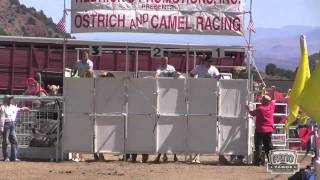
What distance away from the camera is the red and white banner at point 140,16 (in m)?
17.7

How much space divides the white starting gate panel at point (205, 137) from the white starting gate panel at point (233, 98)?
0.36 m

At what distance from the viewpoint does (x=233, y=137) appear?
17266 millimetres

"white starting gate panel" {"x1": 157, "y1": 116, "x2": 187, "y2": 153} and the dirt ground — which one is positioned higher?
"white starting gate panel" {"x1": 157, "y1": 116, "x2": 187, "y2": 153}

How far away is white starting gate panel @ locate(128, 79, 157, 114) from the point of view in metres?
17.2

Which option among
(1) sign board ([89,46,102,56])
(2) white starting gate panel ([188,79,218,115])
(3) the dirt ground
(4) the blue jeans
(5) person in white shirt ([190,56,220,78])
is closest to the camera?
(3) the dirt ground

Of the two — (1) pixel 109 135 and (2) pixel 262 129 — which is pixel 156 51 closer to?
(1) pixel 109 135

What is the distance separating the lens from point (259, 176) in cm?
1472

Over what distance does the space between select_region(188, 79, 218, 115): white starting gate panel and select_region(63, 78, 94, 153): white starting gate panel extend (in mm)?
2340

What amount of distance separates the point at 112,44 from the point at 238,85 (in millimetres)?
6511

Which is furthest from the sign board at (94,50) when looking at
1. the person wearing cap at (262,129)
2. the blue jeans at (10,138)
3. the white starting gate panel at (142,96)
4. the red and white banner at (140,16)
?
the person wearing cap at (262,129)

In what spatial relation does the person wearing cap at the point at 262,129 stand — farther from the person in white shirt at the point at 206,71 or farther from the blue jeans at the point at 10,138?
the blue jeans at the point at 10,138

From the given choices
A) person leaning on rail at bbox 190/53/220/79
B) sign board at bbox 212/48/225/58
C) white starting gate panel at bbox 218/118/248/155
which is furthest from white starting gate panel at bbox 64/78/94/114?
white starting gate panel at bbox 218/118/248/155

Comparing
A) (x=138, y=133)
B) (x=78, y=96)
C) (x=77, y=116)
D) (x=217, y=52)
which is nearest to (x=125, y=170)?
(x=138, y=133)

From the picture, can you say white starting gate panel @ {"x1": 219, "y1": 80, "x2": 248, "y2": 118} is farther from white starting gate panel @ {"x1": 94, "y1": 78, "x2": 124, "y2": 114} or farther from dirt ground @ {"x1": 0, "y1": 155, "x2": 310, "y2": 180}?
white starting gate panel @ {"x1": 94, "y1": 78, "x2": 124, "y2": 114}
